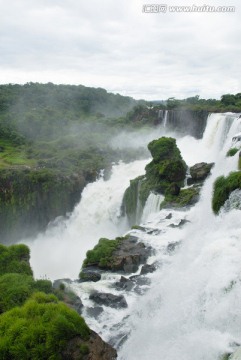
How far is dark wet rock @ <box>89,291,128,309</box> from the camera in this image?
13039 millimetres

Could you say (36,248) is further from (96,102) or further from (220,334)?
(96,102)

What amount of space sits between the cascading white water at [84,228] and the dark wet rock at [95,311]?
11.6 meters

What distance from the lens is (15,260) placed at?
13.8m

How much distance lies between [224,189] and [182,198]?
8.84 meters

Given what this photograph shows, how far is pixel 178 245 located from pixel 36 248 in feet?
62.1

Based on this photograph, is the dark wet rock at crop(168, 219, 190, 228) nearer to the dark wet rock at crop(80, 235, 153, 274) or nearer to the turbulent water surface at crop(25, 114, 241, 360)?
the turbulent water surface at crop(25, 114, 241, 360)

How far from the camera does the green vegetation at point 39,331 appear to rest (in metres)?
7.44

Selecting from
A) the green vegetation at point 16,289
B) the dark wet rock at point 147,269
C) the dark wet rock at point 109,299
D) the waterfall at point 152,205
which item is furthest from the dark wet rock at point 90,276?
the waterfall at point 152,205

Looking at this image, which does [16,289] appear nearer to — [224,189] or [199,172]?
[224,189]

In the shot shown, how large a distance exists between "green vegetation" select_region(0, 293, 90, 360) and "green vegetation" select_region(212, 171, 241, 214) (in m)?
8.67

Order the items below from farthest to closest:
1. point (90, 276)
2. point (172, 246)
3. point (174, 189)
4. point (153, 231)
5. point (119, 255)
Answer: point (174, 189) < point (153, 231) < point (119, 255) < point (172, 246) < point (90, 276)

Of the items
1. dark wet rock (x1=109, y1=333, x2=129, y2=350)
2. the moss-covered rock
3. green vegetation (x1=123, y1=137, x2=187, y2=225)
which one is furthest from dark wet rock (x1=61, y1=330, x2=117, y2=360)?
green vegetation (x1=123, y1=137, x2=187, y2=225)

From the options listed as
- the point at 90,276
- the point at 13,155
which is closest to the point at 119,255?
the point at 90,276

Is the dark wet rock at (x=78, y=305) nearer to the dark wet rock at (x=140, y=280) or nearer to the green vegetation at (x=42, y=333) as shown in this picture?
the dark wet rock at (x=140, y=280)
